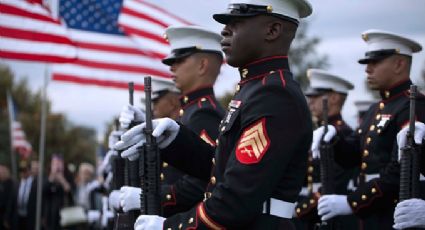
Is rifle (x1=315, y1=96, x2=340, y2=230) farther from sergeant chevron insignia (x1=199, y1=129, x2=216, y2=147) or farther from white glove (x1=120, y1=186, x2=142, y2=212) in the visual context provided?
white glove (x1=120, y1=186, x2=142, y2=212)

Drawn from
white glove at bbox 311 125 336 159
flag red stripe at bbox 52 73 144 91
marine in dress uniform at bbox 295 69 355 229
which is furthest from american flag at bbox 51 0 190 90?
white glove at bbox 311 125 336 159

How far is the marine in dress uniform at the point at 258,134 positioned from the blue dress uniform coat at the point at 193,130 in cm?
138

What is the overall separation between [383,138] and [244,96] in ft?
7.73

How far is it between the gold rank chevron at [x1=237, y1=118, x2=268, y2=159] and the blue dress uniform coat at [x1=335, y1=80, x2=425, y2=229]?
2.17 meters

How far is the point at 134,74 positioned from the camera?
1079 cm

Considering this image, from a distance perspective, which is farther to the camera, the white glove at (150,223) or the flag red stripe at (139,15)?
the flag red stripe at (139,15)

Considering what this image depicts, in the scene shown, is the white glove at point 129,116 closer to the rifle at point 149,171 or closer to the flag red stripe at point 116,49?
the rifle at point 149,171

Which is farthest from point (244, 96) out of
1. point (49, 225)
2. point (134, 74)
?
point (49, 225)

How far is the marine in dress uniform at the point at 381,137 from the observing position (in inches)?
223

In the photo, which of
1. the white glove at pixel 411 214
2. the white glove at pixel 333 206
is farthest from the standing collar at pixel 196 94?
the white glove at pixel 411 214

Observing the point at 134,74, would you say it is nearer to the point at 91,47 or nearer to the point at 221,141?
the point at 91,47

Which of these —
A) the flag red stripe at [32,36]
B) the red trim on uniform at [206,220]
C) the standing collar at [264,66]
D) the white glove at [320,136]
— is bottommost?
the white glove at [320,136]

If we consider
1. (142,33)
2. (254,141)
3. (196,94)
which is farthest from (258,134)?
(142,33)

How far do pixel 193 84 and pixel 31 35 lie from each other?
13.3 feet
